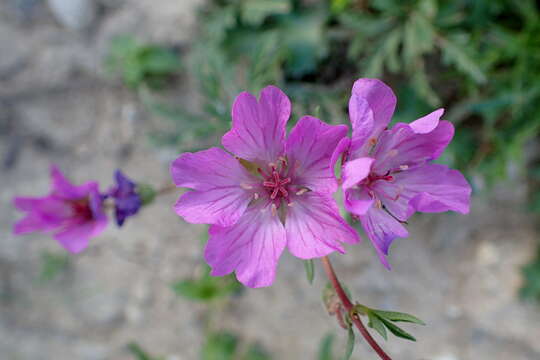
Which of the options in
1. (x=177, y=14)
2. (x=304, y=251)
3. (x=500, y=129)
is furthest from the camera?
(x=177, y=14)

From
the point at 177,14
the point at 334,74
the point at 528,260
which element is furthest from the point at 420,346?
the point at 177,14

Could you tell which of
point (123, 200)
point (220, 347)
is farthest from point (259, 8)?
point (220, 347)

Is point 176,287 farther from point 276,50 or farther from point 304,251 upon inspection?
point 304,251

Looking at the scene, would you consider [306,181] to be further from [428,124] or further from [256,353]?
[256,353]

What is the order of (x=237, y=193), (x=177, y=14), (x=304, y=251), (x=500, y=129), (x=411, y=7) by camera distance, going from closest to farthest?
(x=304, y=251) < (x=237, y=193) < (x=411, y=7) < (x=500, y=129) < (x=177, y=14)

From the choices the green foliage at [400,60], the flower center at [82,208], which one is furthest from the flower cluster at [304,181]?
the flower center at [82,208]
